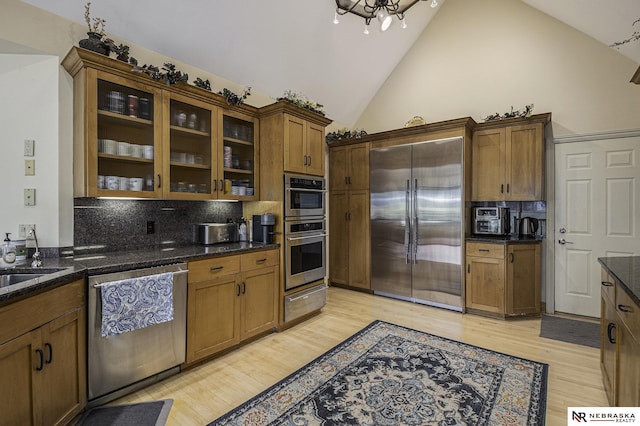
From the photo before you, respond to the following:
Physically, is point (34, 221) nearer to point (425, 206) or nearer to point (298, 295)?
point (298, 295)

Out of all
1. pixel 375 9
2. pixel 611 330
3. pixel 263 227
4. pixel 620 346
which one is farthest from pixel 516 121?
pixel 263 227

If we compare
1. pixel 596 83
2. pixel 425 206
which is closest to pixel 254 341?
pixel 425 206

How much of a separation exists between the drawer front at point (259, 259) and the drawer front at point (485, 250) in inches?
97.0

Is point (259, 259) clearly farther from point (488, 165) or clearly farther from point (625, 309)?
point (488, 165)

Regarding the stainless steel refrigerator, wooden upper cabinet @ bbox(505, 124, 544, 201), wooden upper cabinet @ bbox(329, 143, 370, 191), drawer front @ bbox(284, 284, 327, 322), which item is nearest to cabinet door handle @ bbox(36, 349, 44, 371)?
drawer front @ bbox(284, 284, 327, 322)

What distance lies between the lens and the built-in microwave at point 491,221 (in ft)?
13.2

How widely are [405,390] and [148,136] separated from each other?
294cm

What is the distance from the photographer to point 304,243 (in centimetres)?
365

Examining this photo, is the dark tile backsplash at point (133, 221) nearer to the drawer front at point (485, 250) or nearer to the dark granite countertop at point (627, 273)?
the drawer front at point (485, 250)

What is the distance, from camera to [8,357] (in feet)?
4.85

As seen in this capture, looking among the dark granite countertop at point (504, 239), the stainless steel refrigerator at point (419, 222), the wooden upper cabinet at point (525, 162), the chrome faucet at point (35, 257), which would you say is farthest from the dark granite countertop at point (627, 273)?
the chrome faucet at point (35, 257)

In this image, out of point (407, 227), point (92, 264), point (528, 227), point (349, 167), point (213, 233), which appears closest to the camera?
point (92, 264)

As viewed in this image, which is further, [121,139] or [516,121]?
[516,121]

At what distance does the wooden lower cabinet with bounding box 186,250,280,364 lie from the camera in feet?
8.55
